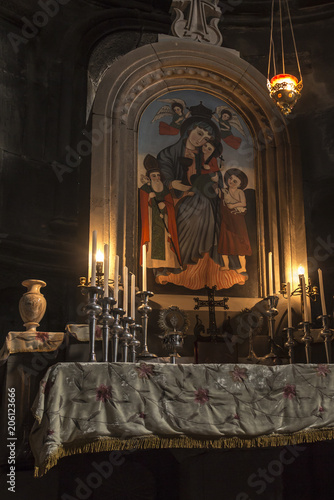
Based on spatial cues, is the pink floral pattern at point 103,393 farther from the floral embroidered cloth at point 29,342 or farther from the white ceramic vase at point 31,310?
the white ceramic vase at point 31,310

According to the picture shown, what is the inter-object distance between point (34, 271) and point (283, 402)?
406 centimetres

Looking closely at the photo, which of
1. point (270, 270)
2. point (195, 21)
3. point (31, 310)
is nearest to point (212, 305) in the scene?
point (270, 270)

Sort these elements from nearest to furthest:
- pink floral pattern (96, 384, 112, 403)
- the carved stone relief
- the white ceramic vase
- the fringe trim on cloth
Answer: the fringe trim on cloth < pink floral pattern (96, 384, 112, 403) < the white ceramic vase < the carved stone relief

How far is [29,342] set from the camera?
4.29m

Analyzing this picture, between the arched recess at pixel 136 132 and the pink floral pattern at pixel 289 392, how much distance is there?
9.21ft

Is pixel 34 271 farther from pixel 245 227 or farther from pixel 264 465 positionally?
pixel 264 465

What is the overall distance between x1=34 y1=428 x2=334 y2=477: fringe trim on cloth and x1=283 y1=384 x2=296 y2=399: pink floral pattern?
23cm

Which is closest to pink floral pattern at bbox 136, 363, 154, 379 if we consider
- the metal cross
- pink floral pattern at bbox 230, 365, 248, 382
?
pink floral pattern at bbox 230, 365, 248, 382

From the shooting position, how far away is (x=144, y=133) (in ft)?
23.1

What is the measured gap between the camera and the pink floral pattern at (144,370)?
11.8 ft

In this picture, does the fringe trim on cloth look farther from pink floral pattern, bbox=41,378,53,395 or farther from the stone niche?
the stone niche

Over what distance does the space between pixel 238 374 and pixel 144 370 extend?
1.98 feet

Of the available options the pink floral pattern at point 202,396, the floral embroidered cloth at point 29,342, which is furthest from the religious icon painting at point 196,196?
the pink floral pattern at point 202,396

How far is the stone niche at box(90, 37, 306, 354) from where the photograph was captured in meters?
6.42
